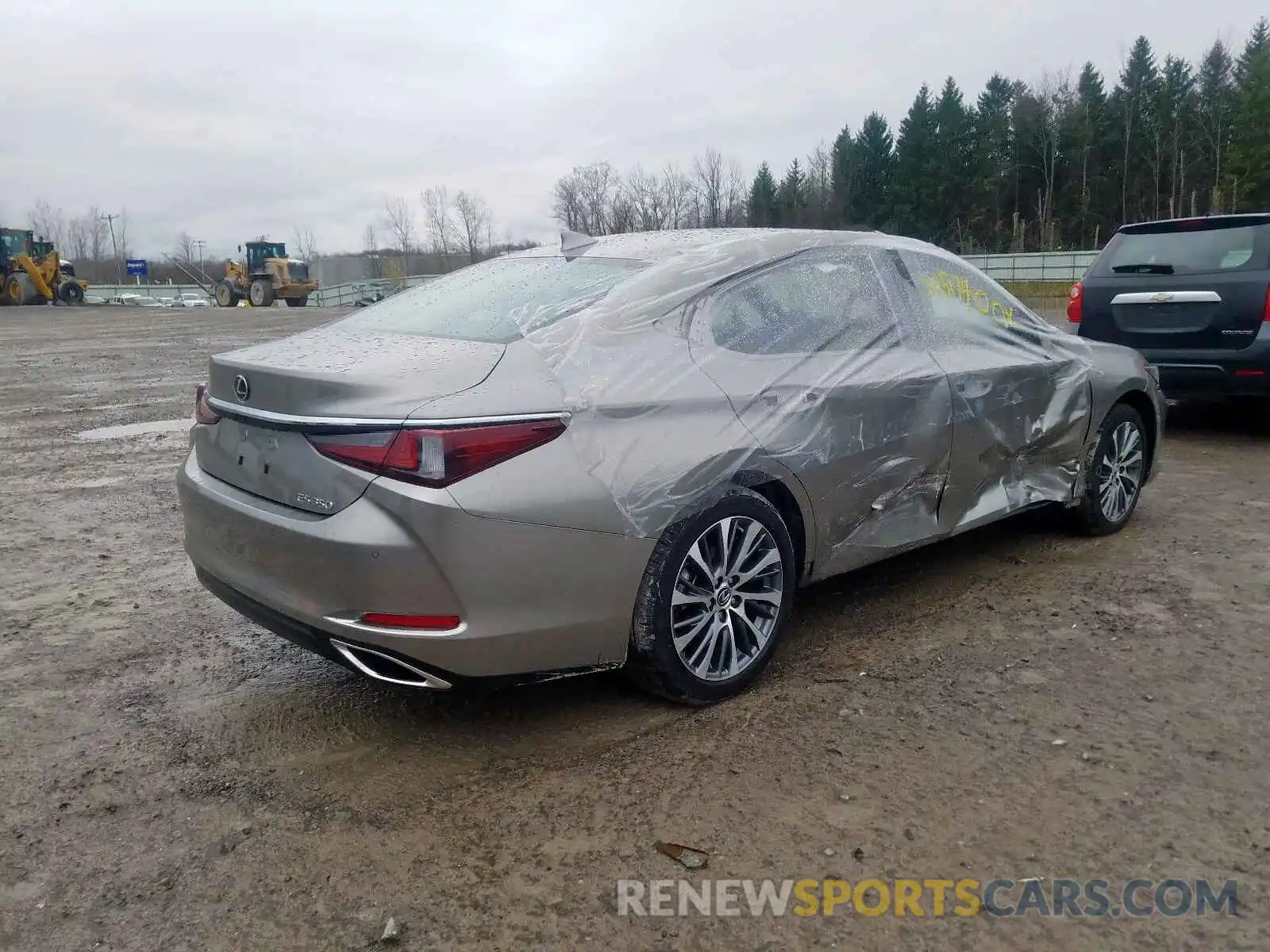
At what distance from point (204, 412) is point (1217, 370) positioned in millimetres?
6638

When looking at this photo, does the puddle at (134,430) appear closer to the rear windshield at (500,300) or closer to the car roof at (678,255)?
the rear windshield at (500,300)

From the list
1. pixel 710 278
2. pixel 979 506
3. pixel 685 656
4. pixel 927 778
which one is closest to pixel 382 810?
pixel 685 656

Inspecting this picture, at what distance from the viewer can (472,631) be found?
2.71m

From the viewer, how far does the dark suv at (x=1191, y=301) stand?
22.6 ft

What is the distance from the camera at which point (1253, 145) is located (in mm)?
54469

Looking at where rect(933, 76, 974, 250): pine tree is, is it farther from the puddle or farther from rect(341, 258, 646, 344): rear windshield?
rect(341, 258, 646, 344): rear windshield

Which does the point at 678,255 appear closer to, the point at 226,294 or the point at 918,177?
the point at 226,294

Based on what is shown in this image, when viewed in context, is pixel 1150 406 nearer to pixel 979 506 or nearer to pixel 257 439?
pixel 979 506

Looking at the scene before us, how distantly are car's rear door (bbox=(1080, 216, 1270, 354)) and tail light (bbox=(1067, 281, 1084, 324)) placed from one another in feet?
0.07

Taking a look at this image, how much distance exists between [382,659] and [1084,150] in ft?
227

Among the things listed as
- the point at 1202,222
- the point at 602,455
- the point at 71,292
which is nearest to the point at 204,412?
the point at 602,455

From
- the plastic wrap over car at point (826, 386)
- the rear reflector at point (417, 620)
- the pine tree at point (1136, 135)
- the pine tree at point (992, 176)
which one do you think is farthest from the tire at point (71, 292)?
the pine tree at point (1136, 135)

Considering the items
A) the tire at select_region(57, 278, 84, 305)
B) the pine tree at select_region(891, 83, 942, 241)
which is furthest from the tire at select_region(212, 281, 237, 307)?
the pine tree at select_region(891, 83, 942, 241)

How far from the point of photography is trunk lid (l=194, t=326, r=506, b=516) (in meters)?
2.71
